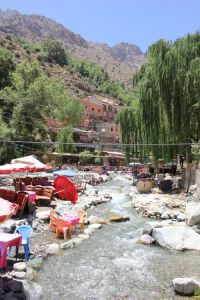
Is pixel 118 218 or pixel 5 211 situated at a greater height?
pixel 5 211

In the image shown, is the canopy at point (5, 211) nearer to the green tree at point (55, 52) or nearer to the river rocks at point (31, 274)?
the river rocks at point (31, 274)

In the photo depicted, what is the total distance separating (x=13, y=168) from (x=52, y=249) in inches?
317

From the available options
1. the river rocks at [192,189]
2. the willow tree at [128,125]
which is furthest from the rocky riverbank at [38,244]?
the willow tree at [128,125]

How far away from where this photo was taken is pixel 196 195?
19.3m

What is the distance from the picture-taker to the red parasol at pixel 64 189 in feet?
66.8

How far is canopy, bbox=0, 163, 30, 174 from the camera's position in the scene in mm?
18156

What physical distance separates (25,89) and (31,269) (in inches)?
1485

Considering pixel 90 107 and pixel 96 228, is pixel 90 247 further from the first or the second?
pixel 90 107

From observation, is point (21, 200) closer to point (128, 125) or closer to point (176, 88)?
point (176, 88)

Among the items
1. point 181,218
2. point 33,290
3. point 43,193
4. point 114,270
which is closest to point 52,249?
point 114,270

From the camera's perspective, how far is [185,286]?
27.8 ft

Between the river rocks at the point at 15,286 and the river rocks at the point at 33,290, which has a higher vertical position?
the river rocks at the point at 15,286

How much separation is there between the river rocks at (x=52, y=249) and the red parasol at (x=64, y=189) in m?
8.66

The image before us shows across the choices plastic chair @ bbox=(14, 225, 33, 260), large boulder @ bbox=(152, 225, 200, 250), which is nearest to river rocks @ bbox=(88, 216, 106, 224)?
large boulder @ bbox=(152, 225, 200, 250)
